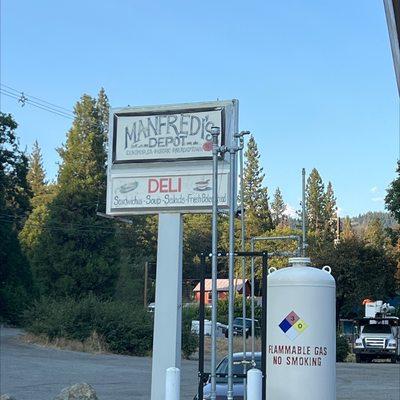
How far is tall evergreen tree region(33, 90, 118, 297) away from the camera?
5553 cm

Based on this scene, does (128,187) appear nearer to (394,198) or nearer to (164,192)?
(164,192)

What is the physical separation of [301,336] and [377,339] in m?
33.4

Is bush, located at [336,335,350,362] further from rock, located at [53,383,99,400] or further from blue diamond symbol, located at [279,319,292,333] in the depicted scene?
blue diamond symbol, located at [279,319,292,333]

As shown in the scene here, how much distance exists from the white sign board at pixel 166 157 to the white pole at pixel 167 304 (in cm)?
35

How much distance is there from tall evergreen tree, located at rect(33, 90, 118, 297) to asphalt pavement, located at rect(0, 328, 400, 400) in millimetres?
17905

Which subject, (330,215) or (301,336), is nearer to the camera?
(301,336)

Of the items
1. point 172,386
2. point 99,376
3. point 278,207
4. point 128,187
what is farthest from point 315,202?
point 172,386

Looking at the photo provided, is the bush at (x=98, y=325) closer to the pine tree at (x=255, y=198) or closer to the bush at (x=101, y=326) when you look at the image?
the bush at (x=101, y=326)

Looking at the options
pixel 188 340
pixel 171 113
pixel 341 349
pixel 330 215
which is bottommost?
pixel 341 349

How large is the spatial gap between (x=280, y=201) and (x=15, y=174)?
3172 inches

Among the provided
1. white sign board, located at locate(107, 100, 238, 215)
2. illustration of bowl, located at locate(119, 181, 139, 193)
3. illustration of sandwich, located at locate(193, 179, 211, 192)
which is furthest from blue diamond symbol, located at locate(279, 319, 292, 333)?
illustration of bowl, located at locate(119, 181, 139, 193)

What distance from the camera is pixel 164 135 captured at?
473 inches

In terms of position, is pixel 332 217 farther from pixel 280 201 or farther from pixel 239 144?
pixel 239 144

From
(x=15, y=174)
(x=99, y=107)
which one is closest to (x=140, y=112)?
(x=15, y=174)
